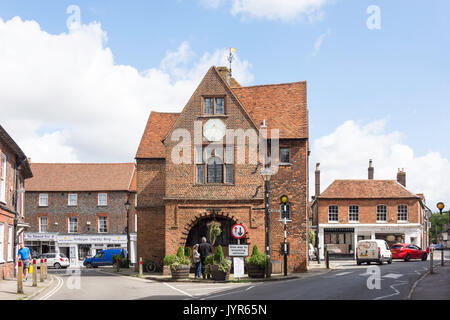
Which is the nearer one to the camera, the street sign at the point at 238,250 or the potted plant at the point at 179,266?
the street sign at the point at 238,250

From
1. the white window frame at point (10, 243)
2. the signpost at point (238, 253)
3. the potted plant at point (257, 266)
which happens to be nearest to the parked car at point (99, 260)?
the white window frame at point (10, 243)

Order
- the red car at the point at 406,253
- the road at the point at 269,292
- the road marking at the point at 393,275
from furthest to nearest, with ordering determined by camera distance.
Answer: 1. the red car at the point at 406,253
2. the road marking at the point at 393,275
3. the road at the point at 269,292

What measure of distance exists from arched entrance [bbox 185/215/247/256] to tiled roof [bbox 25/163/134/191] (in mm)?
31797

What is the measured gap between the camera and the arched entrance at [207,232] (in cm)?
3238

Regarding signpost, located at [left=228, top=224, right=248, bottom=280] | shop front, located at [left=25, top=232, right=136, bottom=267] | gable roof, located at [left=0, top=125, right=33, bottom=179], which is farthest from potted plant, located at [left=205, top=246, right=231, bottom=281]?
shop front, located at [left=25, top=232, right=136, bottom=267]

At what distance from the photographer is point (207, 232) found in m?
32.8

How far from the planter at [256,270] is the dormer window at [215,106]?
9.81 meters

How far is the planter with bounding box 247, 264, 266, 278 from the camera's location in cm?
2686

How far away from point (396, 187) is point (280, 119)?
30041 mm

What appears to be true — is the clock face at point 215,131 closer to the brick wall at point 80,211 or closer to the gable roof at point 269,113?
the gable roof at point 269,113

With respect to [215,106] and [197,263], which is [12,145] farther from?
[197,263]

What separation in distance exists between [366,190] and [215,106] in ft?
106
